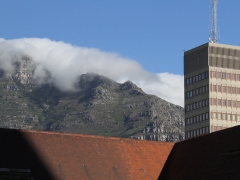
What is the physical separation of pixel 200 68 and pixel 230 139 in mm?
121391

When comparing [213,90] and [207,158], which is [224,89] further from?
[207,158]

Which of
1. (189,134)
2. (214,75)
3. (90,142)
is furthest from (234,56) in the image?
(90,142)

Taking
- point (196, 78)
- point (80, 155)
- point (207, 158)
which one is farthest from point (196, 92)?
point (207, 158)

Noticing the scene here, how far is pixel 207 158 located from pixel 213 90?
119618 mm

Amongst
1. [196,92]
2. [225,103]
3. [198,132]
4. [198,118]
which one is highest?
[196,92]

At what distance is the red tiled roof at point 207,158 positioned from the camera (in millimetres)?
51312

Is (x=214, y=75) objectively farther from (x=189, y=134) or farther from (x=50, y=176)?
(x=50, y=176)

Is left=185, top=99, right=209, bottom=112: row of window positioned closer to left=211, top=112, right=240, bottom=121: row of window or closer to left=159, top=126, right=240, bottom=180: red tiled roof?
left=211, top=112, right=240, bottom=121: row of window

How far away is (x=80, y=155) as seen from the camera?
59.2 m

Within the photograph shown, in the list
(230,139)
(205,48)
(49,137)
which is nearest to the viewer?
(230,139)

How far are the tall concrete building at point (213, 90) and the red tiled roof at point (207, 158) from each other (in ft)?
365

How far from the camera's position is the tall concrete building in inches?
6806

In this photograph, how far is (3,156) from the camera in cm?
5541

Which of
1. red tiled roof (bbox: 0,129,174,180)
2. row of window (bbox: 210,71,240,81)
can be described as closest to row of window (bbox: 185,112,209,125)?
row of window (bbox: 210,71,240,81)
